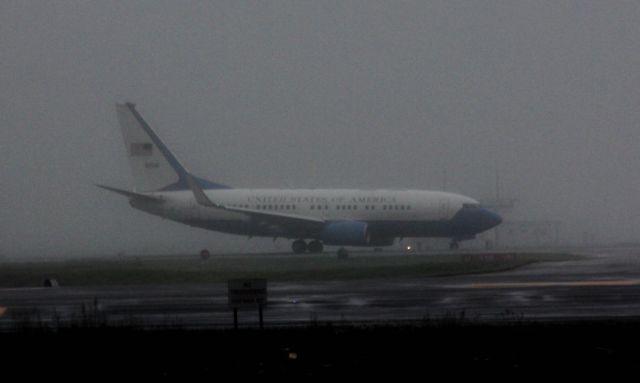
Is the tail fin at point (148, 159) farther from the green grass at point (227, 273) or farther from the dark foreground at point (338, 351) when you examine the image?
the dark foreground at point (338, 351)

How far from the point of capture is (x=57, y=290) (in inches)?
1235

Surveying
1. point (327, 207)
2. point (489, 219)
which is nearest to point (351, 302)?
point (327, 207)

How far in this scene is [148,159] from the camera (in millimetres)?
64000

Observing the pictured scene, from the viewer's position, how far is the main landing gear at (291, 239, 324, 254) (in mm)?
61656

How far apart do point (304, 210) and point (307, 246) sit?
2159 mm

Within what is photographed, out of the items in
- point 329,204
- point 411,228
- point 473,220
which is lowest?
point 411,228

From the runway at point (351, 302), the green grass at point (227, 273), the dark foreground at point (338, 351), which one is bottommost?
the dark foreground at point (338, 351)

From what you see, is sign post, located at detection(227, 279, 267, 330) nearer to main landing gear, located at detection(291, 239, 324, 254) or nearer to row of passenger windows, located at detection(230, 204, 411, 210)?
main landing gear, located at detection(291, 239, 324, 254)

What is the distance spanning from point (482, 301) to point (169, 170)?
42393 mm

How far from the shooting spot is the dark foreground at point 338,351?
13.1 m

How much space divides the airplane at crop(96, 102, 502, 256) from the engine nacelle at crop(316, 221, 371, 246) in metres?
0.06

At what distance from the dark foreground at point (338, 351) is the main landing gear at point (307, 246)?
4334 cm

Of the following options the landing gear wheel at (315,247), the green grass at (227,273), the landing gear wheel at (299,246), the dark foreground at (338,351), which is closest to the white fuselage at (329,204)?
the landing gear wheel at (315,247)

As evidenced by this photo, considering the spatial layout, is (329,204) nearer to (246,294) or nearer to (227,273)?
(227,273)
